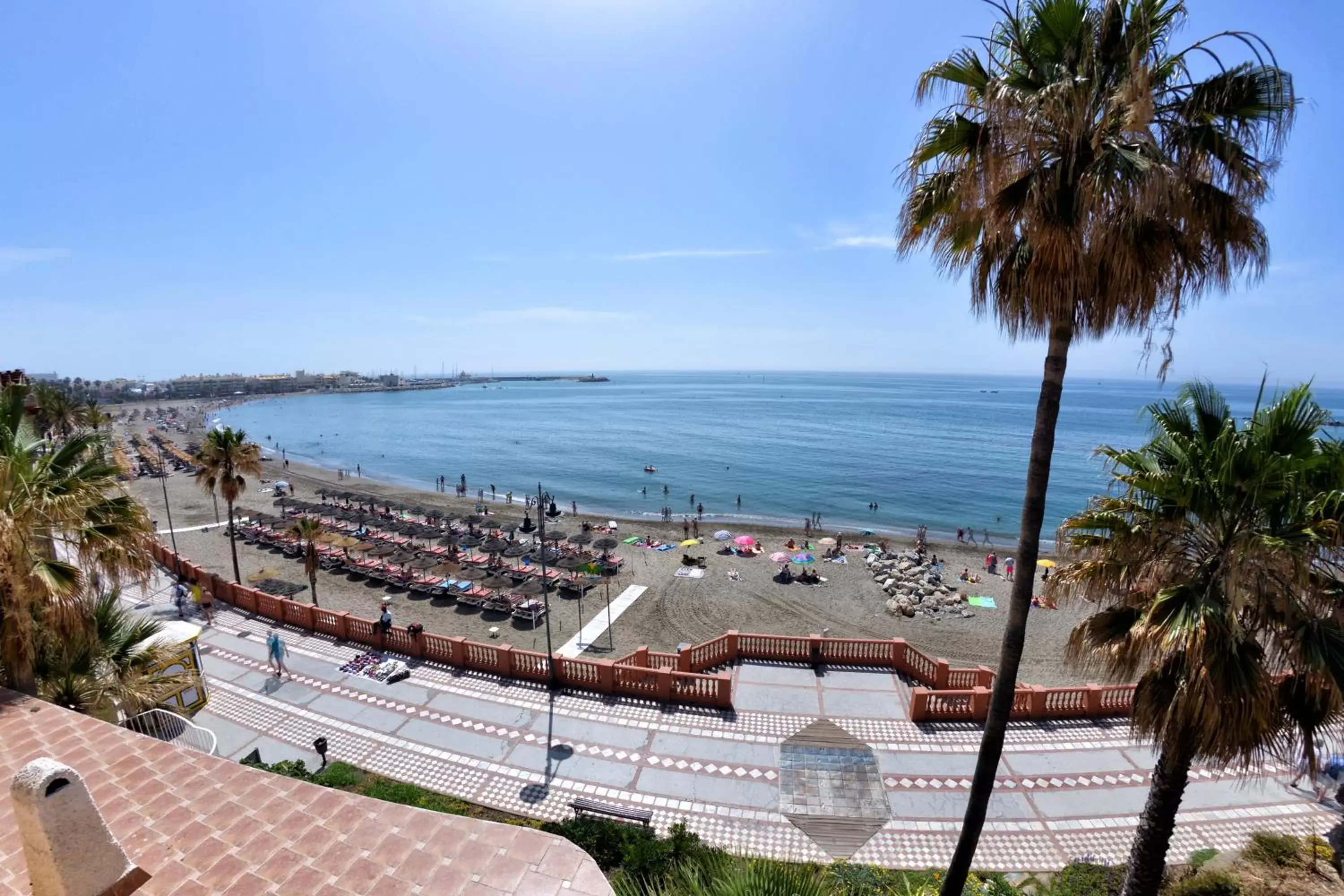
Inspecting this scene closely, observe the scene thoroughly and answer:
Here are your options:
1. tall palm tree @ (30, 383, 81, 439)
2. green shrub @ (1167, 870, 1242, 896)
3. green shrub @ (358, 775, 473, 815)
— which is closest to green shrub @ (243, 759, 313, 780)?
green shrub @ (358, 775, 473, 815)

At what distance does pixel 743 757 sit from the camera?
11.7m

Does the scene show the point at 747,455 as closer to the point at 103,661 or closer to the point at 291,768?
the point at 291,768

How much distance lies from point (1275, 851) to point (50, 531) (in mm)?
16955

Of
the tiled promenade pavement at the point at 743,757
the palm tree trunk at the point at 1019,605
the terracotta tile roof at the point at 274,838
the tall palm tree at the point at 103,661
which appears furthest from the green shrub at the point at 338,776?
the palm tree trunk at the point at 1019,605

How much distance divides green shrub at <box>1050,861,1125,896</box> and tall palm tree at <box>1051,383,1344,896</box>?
2760 mm

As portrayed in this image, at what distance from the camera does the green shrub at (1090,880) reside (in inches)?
311

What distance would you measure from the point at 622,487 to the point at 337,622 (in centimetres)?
4355

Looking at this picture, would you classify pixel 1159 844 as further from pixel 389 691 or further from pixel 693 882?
pixel 389 691

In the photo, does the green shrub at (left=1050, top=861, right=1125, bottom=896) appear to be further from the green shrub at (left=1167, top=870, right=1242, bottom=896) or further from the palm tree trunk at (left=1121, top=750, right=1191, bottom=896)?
the palm tree trunk at (left=1121, top=750, right=1191, bottom=896)

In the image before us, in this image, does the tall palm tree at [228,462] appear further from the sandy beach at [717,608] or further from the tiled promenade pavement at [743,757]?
the tiled promenade pavement at [743,757]

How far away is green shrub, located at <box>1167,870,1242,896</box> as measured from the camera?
733 cm

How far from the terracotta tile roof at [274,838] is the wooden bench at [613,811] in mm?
5887

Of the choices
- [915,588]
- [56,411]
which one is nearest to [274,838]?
[915,588]

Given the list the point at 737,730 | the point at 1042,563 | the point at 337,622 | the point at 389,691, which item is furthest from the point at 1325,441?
the point at 1042,563
